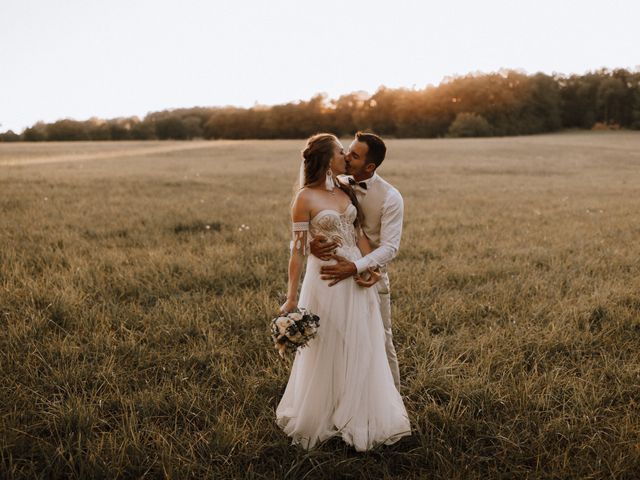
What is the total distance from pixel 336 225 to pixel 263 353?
1.68 m

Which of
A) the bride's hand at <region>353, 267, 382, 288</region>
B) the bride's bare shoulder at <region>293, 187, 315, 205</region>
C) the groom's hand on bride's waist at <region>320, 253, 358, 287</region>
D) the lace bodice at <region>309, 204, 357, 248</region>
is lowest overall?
the bride's hand at <region>353, 267, 382, 288</region>

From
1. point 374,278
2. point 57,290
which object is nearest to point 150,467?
point 374,278

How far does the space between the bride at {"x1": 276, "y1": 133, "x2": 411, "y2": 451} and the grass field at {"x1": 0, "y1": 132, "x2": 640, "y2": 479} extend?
165mm

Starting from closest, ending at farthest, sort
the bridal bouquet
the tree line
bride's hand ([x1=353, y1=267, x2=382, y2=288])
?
the bridal bouquet < bride's hand ([x1=353, y1=267, x2=382, y2=288]) < the tree line

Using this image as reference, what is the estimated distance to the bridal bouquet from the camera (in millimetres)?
2646

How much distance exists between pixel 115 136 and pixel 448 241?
7256cm

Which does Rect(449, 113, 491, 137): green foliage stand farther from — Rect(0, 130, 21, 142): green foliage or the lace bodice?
the lace bodice

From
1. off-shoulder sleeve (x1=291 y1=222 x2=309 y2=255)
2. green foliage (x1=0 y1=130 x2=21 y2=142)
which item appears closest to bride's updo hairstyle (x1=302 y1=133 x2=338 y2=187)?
off-shoulder sleeve (x1=291 y1=222 x2=309 y2=255)

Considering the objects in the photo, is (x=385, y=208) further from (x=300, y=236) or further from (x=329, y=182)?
(x=300, y=236)

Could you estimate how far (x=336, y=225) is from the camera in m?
2.94

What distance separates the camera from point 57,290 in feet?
16.3

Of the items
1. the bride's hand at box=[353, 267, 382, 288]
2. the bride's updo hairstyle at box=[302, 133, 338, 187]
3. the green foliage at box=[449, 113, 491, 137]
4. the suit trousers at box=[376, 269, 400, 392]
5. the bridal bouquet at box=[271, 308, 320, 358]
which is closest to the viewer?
the bridal bouquet at box=[271, 308, 320, 358]

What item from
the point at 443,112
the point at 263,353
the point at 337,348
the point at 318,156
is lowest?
the point at 263,353

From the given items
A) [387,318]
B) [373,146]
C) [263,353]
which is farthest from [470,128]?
[373,146]
